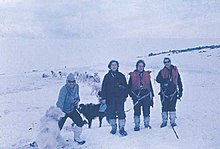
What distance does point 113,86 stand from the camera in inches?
309

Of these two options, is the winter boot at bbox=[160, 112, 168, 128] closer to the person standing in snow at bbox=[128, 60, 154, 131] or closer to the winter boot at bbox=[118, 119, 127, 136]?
the person standing in snow at bbox=[128, 60, 154, 131]

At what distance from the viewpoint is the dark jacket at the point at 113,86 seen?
7.86 metres

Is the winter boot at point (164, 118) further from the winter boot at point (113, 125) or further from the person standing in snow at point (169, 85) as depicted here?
the winter boot at point (113, 125)

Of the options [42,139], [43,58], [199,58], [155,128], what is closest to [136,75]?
[155,128]

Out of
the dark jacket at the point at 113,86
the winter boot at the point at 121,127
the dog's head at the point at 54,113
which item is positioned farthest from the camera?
the winter boot at the point at 121,127

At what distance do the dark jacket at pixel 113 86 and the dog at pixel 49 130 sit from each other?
132cm

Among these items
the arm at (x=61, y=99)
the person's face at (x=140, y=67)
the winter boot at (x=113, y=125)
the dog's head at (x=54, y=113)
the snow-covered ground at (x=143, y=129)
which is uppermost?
the person's face at (x=140, y=67)

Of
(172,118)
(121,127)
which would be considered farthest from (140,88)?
(172,118)

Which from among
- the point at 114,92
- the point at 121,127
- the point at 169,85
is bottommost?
the point at 121,127

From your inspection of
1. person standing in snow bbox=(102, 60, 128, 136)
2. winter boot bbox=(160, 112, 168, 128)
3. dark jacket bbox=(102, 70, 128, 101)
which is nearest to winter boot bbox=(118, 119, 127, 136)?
person standing in snow bbox=(102, 60, 128, 136)

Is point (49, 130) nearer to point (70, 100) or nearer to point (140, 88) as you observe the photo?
point (70, 100)

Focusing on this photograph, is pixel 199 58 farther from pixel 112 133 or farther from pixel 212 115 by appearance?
pixel 112 133

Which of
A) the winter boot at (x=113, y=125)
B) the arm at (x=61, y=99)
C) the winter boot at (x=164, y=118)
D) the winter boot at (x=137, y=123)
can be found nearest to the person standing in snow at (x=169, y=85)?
the winter boot at (x=164, y=118)

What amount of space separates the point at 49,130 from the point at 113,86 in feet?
6.09
